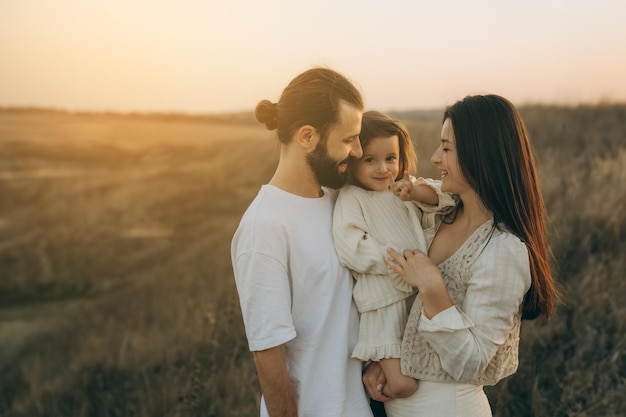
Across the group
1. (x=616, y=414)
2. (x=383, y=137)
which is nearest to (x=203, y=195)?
(x=616, y=414)

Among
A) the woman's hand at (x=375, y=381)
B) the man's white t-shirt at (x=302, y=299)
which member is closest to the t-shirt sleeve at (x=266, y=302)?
the man's white t-shirt at (x=302, y=299)

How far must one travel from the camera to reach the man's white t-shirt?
2.20m

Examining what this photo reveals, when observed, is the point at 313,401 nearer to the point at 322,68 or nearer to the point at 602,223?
the point at 322,68

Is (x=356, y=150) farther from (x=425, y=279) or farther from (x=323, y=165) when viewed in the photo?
(x=425, y=279)

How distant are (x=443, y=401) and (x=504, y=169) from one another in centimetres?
87

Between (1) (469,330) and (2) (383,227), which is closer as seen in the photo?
(1) (469,330)

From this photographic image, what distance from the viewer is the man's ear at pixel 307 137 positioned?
2354 millimetres

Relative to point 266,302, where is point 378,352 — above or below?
below

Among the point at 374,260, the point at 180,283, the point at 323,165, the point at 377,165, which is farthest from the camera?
the point at 180,283

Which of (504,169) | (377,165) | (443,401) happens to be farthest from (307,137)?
(443,401)

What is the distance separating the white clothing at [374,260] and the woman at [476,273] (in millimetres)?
60

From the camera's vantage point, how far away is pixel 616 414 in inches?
169

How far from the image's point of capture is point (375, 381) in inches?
93.8

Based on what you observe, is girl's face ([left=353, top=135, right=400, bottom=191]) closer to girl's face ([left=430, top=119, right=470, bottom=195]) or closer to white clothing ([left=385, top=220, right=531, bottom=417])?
girl's face ([left=430, top=119, right=470, bottom=195])
